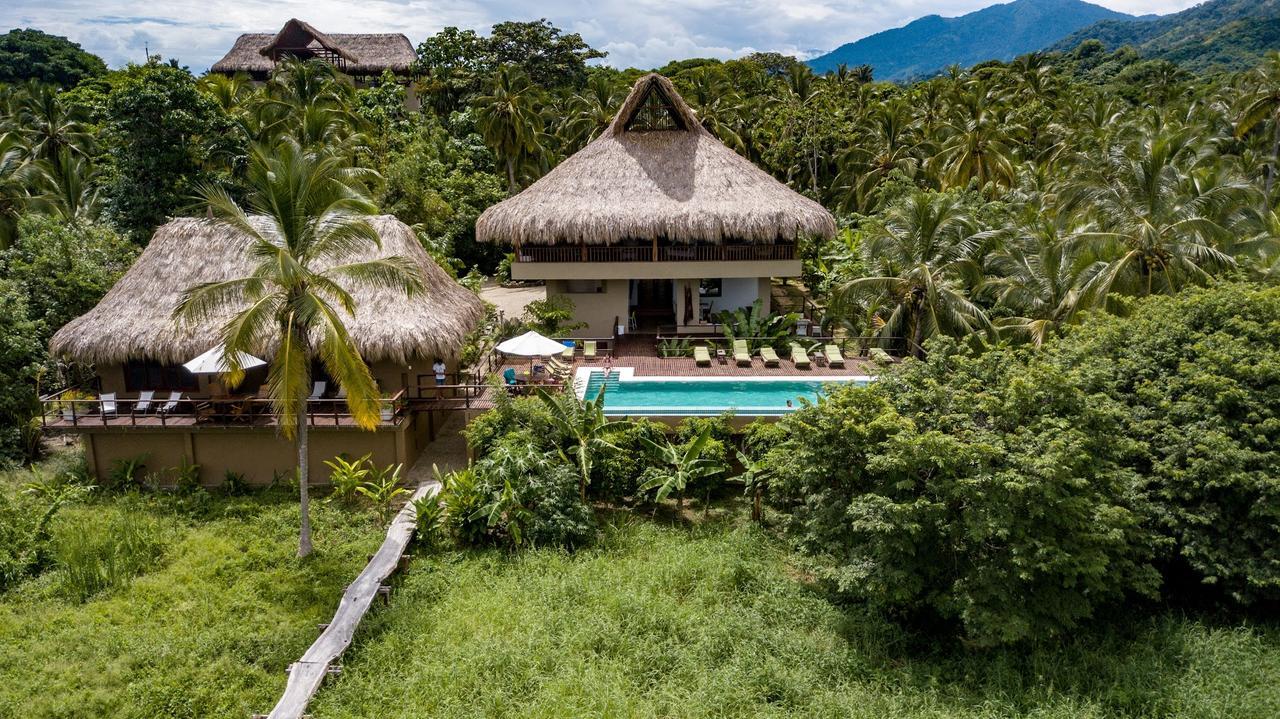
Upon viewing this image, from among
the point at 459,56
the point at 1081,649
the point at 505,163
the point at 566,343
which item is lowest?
the point at 1081,649

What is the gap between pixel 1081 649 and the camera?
34.4 ft

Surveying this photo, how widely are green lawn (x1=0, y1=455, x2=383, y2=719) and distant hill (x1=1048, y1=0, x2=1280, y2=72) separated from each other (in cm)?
8817

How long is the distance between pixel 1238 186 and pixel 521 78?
91.0ft

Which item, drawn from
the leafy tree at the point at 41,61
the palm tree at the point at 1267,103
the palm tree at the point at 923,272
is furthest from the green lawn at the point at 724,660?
the leafy tree at the point at 41,61

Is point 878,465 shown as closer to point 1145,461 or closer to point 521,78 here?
point 1145,461

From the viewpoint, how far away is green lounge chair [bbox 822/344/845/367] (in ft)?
62.2

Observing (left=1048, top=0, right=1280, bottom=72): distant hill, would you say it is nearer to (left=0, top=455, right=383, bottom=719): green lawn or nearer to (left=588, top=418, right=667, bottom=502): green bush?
(left=588, top=418, right=667, bottom=502): green bush

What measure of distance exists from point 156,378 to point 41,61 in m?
53.4

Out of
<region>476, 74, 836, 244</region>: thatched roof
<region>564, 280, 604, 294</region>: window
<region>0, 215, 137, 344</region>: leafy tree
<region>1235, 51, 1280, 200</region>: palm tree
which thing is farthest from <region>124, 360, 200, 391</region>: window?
<region>1235, 51, 1280, 200</region>: palm tree

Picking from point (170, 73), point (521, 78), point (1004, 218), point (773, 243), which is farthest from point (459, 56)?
point (1004, 218)

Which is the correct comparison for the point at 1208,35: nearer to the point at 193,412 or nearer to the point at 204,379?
the point at 204,379

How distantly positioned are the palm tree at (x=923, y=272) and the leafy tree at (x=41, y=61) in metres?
56.3

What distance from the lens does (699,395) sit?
57.6 feet

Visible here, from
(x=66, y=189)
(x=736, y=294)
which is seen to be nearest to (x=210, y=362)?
(x=736, y=294)
